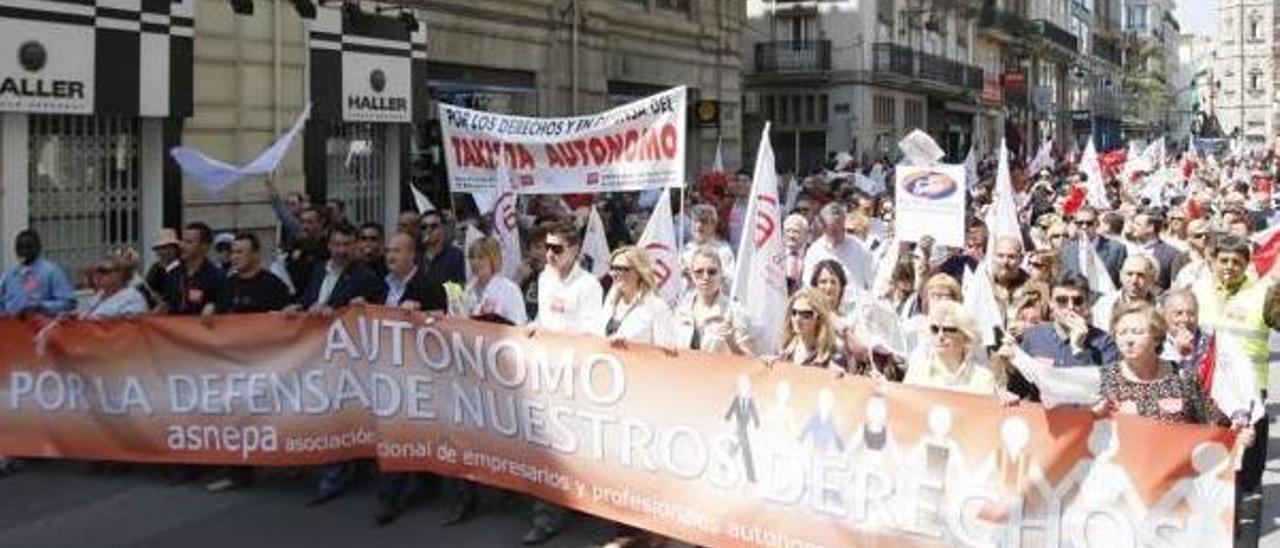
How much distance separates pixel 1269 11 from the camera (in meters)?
135

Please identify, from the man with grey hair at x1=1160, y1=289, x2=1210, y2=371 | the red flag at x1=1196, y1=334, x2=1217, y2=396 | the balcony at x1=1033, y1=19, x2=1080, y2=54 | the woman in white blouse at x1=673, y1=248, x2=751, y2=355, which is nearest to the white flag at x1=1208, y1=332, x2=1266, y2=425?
the red flag at x1=1196, y1=334, x2=1217, y2=396

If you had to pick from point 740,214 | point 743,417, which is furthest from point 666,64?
point 743,417

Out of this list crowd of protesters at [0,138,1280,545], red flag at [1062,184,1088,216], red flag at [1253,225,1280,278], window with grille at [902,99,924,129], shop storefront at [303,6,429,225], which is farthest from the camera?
window with grille at [902,99,924,129]

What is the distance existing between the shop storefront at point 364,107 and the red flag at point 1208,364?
11.6 m

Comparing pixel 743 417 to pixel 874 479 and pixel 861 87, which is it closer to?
pixel 874 479

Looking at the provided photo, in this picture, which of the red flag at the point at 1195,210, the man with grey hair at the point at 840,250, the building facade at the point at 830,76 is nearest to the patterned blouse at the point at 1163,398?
the man with grey hair at the point at 840,250

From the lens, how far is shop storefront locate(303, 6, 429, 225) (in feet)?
58.2

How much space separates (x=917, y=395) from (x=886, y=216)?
809cm

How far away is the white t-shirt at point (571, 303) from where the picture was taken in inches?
307

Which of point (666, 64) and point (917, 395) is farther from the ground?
point (666, 64)

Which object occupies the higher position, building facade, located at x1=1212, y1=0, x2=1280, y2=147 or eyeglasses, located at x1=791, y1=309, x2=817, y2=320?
building facade, located at x1=1212, y1=0, x2=1280, y2=147

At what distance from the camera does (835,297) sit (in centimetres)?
776

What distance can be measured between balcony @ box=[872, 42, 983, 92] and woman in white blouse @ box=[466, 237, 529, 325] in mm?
40324

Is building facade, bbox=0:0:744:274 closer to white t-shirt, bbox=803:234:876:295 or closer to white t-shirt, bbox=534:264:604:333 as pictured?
white t-shirt, bbox=803:234:876:295
